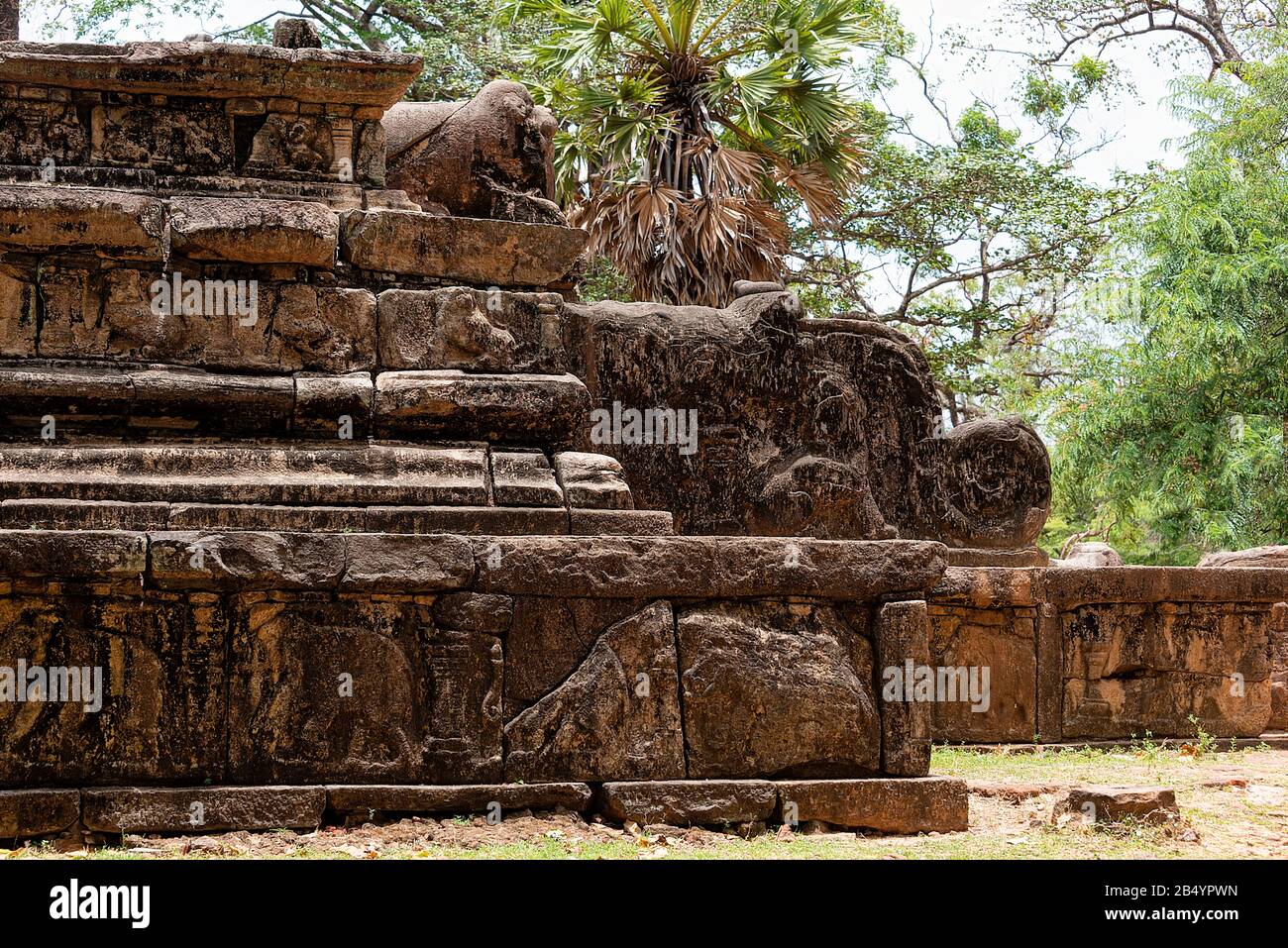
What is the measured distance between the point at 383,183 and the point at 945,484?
3.83 m

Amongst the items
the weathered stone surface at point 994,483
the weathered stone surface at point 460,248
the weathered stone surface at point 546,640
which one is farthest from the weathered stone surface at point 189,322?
the weathered stone surface at point 994,483

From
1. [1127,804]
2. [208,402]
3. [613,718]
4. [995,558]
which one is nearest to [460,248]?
[208,402]

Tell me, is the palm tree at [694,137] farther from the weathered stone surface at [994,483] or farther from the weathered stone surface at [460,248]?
the weathered stone surface at [460,248]

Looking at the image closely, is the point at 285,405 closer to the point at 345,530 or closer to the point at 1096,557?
the point at 345,530

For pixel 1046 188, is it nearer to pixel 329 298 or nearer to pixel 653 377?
pixel 653 377

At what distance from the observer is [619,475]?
5.83 m

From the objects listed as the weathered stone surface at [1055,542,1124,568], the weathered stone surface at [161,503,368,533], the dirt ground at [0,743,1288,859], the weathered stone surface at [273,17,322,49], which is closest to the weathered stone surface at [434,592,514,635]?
the weathered stone surface at [161,503,368,533]

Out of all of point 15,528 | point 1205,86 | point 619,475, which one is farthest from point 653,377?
point 1205,86

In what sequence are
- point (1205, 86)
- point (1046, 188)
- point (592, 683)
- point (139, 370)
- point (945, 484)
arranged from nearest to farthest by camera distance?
point (592, 683), point (139, 370), point (945, 484), point (1205, 86), point (1046, 188)

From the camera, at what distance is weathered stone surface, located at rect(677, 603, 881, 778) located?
5.36 meters

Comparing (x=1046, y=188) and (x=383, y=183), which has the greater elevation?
(x=1046, y=188)

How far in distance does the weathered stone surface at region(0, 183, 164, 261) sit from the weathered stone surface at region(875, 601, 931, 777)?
352 centimetres

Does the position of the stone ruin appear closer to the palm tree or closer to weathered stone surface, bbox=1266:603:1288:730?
weathered stone surface, bbox=1266:603:1288:730

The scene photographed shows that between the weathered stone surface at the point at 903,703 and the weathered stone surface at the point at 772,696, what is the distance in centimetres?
6
